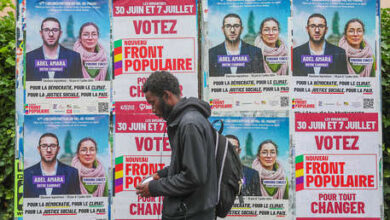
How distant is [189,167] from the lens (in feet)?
8.75

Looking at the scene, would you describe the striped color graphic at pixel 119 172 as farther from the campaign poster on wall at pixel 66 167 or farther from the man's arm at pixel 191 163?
the man's arm at pixel 191 163

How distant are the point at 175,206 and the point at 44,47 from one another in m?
2.53

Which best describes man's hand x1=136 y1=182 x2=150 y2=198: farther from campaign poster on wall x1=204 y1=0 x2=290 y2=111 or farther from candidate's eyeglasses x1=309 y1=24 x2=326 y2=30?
candidate's eyeglasses x1=309 y1=24 x2=326 y2=30

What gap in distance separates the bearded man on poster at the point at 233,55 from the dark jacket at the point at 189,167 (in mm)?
1522

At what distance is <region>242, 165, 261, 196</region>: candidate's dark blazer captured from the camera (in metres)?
4.40

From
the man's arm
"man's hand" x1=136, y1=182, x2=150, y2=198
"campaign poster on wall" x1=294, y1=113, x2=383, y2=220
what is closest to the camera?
the man's arm

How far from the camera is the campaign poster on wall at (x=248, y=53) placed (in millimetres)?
4410

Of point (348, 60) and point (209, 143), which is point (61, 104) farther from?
point (348, 60)

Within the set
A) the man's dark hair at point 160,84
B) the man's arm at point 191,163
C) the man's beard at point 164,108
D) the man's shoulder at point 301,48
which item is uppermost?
the man's shoulder at point 301,48

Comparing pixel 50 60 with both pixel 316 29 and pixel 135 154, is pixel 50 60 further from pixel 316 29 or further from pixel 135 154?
pixel 316 29

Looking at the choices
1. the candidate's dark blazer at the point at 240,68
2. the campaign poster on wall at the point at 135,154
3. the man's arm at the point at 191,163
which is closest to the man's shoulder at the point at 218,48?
the candidate's dark blazer at the point at 240,68

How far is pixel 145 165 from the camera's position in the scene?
443cm

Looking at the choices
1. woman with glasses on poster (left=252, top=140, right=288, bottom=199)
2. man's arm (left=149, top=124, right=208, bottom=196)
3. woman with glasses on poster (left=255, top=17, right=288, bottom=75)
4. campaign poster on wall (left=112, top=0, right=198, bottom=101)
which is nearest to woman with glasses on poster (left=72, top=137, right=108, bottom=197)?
campaign poster on wall (left=112, top=0, right=198, bottom=101)

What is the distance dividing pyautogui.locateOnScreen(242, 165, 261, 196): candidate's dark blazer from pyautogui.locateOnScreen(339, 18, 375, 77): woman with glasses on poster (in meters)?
1.48
